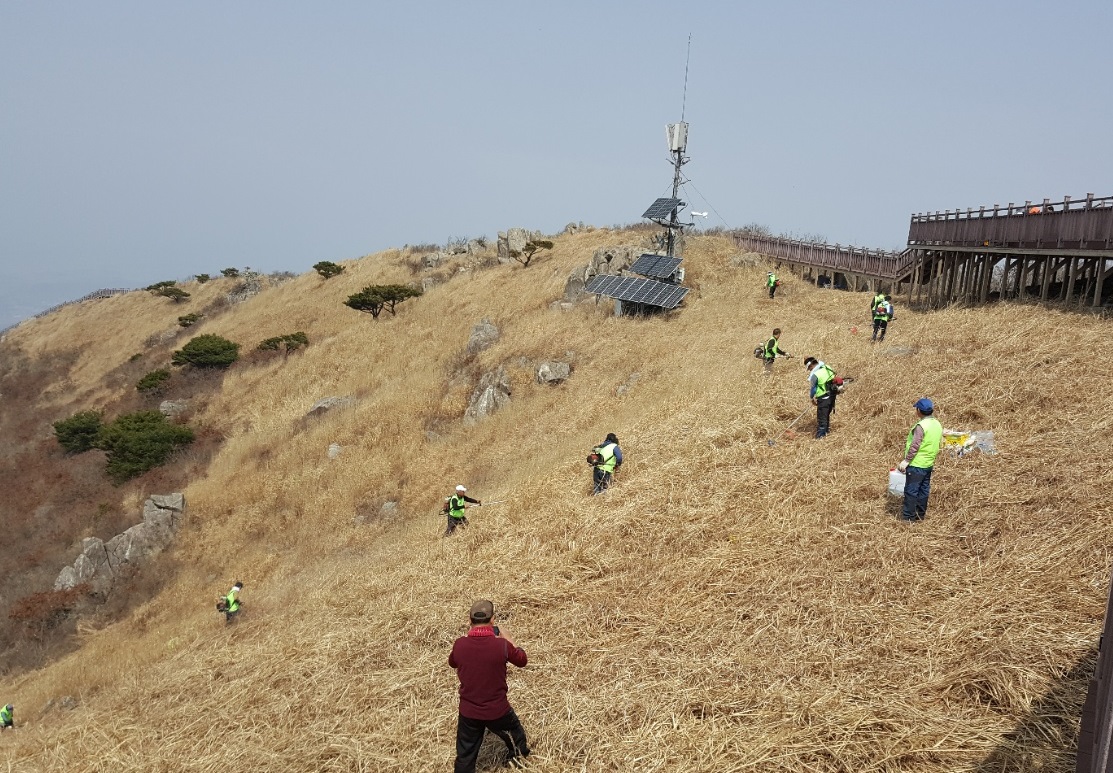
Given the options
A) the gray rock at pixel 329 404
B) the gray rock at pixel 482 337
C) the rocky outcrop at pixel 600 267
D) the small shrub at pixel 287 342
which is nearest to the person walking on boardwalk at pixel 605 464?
the gray rock at pixel 482 337

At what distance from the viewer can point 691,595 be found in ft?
26.9

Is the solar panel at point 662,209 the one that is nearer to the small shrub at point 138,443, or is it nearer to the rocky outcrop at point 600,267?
the rocky outcrop at point 600,267

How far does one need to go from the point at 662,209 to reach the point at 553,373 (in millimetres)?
11150

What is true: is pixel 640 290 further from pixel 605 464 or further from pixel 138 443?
pixel 138 443

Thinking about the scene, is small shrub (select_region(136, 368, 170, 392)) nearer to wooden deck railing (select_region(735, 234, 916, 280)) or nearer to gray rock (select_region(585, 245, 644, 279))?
gray rock (select_region(585, 245, 644, 279))

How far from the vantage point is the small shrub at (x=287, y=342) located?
3506cm

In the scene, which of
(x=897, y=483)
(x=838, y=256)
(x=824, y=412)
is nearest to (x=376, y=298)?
(x=838, y=256)

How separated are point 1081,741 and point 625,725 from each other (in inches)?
147

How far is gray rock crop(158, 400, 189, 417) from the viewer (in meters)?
31.8

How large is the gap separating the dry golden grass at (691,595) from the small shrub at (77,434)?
14.0 metres

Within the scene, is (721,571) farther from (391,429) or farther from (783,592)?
(391,429)

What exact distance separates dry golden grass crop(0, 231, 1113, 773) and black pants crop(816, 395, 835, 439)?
1.22 feet

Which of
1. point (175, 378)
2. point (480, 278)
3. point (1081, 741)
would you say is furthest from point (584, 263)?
point (1081, 741)

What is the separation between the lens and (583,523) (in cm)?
1094
